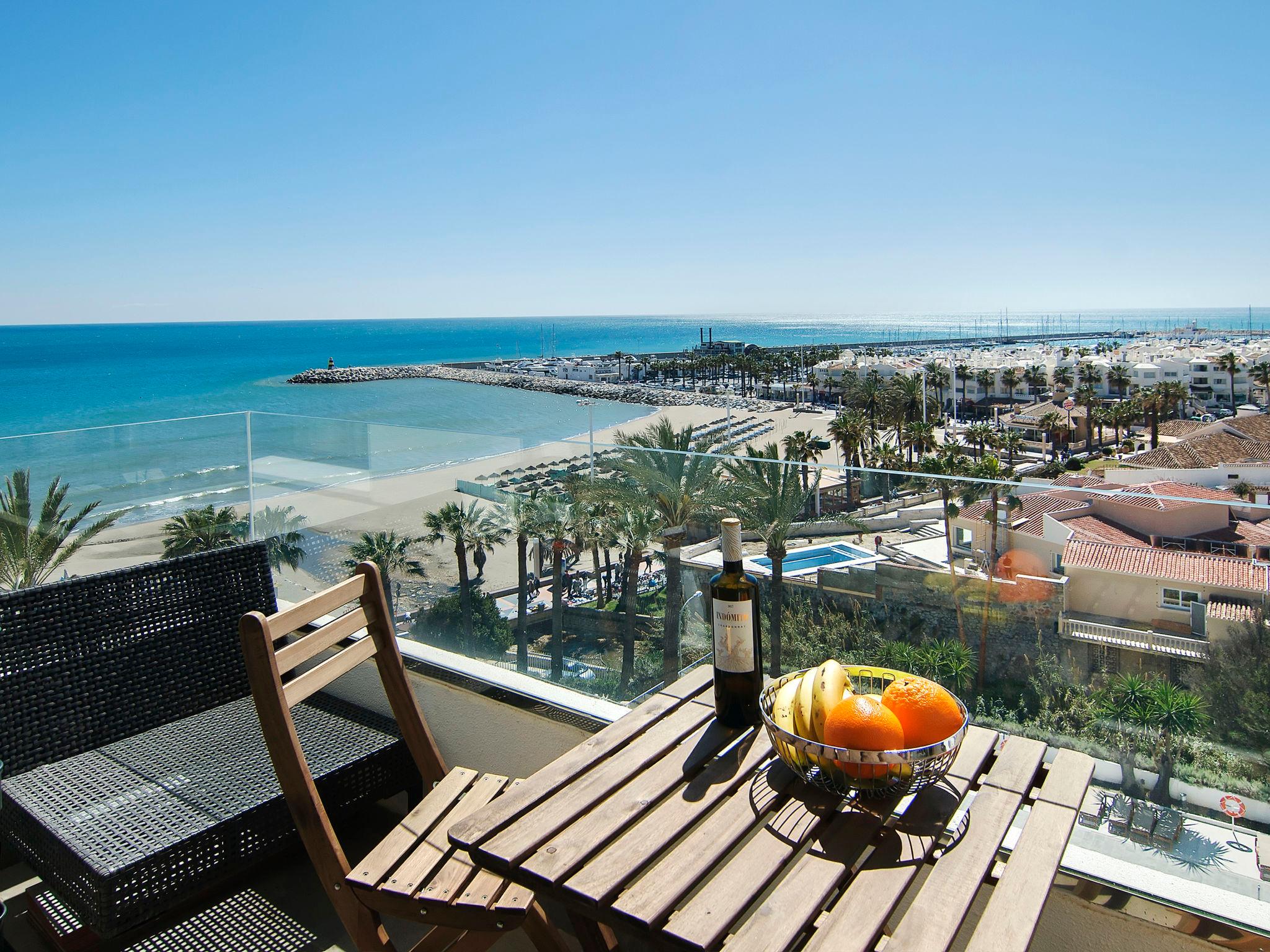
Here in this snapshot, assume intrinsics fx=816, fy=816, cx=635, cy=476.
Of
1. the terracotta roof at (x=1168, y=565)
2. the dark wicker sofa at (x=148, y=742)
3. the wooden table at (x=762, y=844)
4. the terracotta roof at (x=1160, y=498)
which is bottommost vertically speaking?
the dark wicker sofa at (x=148, y=742)

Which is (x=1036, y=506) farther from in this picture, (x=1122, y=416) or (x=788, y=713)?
(x=1122, y=416)

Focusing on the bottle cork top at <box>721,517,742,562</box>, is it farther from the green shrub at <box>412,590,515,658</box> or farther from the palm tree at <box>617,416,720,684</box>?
the green shrub at <box>412,590,515,658</box>

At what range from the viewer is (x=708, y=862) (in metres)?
0.90

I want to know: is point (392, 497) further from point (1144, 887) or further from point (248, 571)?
point (1144, 887)

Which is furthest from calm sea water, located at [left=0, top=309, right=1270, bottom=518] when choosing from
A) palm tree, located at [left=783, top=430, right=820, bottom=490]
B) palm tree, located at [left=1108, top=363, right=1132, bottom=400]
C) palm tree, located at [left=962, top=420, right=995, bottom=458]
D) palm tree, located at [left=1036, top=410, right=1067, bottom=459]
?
palm tree, located at [left=1108, top=363, right=1132, bottom=400]

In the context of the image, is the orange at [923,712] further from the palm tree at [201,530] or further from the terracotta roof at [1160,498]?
the palm tree at [201,530]

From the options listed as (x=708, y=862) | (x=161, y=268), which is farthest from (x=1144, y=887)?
(x=161, y=268)

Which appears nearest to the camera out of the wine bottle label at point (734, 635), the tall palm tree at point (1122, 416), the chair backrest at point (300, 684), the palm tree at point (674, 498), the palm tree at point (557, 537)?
the wine bottle label at point (734, 635)

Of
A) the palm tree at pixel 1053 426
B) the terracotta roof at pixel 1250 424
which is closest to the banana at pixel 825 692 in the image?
the terracotta roof at pixel 1250 424

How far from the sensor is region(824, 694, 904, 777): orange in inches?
38.1

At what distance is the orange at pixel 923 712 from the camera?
3.27 ft

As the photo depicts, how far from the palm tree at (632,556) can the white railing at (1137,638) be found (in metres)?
1.03

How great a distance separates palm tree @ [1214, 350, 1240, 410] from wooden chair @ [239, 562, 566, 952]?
2731 inches

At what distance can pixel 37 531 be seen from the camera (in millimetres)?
2926
